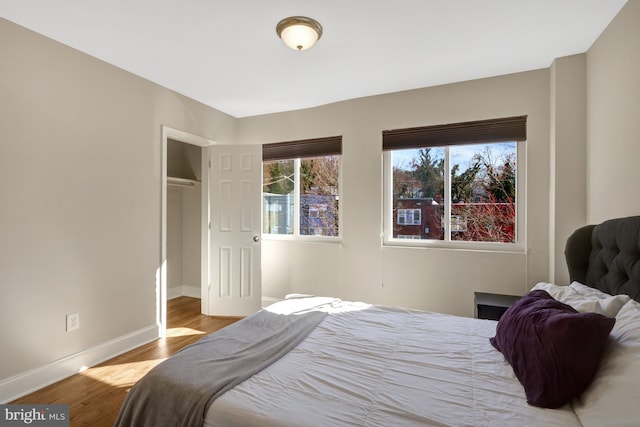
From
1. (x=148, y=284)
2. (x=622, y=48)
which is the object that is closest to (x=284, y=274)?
(x=148, y=284)

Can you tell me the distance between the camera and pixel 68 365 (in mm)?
2316

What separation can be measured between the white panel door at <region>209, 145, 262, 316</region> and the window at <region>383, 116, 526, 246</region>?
159 cm

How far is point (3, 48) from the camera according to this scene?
2.00 meters

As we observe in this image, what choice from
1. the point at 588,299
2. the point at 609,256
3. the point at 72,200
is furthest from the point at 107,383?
the point at 609,256

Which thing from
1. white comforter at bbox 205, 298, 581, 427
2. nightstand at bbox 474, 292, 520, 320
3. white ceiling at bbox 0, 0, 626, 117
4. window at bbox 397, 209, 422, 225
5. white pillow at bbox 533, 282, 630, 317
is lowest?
nightstand at bbox 474, 292, 520, 320

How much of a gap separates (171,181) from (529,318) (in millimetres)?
4017

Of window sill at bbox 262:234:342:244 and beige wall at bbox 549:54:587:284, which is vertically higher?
beige wall at bbox 549:54:587:284

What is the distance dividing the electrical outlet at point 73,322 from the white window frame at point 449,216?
2830 mm

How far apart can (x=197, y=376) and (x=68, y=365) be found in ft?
6.18

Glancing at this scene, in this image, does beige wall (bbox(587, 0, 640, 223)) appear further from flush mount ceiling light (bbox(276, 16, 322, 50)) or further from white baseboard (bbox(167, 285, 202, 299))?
white baseboard (bbox(167, 285, 202, 299))

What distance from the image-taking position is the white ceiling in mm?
1875

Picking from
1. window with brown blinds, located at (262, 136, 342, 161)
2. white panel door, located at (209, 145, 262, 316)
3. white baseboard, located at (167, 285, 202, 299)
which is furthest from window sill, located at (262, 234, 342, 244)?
white baseboard, located at (167, 285, 202, 299)

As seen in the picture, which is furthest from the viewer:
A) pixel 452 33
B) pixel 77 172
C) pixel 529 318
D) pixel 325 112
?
pixel 325 112

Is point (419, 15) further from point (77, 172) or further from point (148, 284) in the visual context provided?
point (148, 284)
